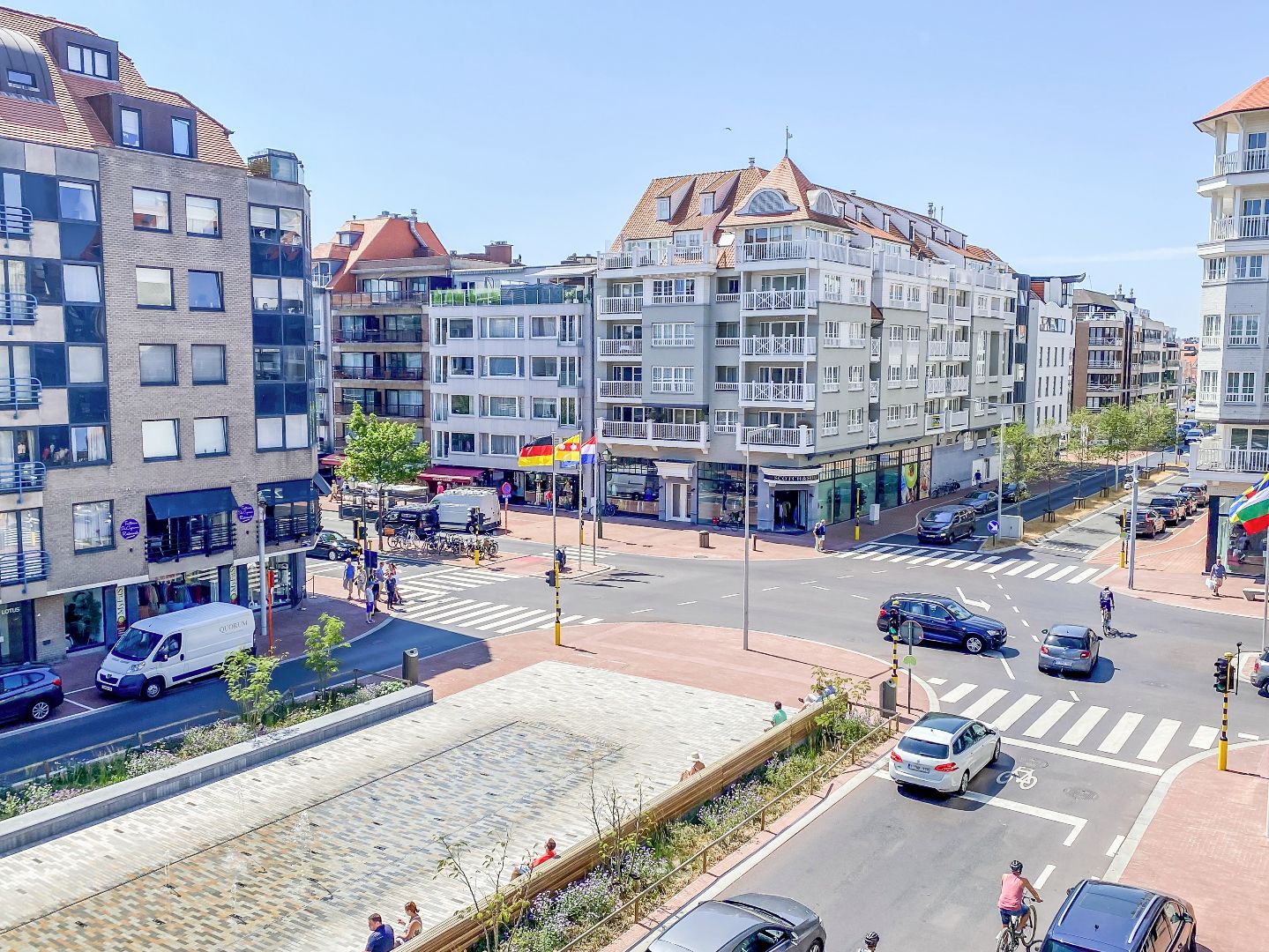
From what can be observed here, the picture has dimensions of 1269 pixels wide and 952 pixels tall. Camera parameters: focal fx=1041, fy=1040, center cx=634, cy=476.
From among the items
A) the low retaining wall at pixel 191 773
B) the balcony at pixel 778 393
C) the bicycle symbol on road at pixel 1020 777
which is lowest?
the bicycle symbol on road at pixel 1020 777

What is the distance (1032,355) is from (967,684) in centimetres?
6777

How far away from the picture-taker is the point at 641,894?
55.6 feet

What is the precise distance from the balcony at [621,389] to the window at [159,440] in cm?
3116

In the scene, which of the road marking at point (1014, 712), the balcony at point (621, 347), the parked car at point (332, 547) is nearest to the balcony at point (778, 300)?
the balcony at point (621, 347)

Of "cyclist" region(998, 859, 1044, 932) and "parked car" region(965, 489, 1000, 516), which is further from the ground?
"parked car" region(965, 489, 1000, 516)

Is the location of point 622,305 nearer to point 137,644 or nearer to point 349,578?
point 349,578

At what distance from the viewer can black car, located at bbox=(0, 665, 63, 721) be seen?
27438 mm

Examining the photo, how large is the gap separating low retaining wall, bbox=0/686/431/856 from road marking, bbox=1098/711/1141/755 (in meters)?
17.6

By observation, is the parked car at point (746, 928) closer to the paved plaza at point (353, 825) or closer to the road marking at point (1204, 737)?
the paved plaza at point (353, 825)

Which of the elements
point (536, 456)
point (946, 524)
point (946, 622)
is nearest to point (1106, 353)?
point (946, 524)

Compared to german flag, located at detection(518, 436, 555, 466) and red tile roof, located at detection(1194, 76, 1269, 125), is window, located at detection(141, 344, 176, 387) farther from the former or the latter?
red tile roof, located at detection(1194, 76, 1269, 125)

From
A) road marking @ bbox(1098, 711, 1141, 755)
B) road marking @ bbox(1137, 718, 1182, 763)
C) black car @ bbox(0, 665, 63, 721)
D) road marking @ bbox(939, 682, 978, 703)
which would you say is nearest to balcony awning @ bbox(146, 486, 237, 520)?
black car @ bbox(0, 665, 63, 721)

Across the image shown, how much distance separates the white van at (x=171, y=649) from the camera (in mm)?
29734

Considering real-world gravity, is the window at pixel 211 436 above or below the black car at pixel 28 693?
above
